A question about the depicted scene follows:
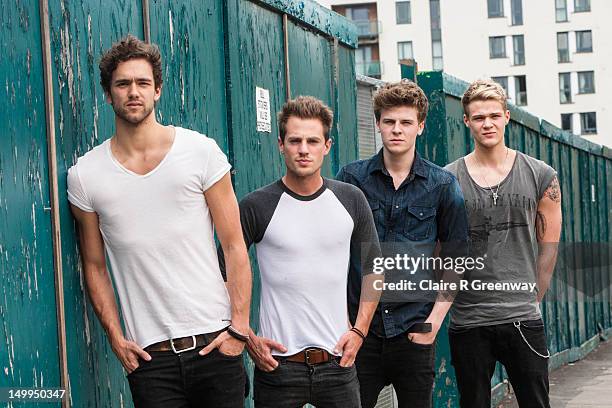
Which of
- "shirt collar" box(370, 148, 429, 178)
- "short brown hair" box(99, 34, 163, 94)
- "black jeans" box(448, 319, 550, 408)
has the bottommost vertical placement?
"black jeans" box(448, 319, 550, 408)

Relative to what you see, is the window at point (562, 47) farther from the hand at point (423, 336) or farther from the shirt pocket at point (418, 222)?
the hand at point (423, 336)

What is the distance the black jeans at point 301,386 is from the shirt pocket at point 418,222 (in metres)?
0.99

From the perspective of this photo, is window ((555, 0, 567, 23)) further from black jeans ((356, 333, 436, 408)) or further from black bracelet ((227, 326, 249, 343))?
black bracelet ((227, 326, 249, 343))

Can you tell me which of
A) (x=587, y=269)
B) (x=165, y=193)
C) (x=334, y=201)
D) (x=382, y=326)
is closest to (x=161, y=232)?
(x=165, y=193)

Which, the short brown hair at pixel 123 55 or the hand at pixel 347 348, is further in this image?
the hand at pixel 347 348

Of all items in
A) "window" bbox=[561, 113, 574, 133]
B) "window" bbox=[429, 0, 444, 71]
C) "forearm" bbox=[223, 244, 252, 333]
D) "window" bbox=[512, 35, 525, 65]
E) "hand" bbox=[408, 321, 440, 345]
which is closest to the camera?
"forearm" bbox=[223, 244, 252, 333]

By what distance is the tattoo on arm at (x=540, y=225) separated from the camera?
6234 mm

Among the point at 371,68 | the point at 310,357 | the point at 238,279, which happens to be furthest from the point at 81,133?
the point at 371,68

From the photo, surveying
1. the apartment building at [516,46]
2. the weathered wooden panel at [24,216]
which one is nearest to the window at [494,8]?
the apartment building at [516,46]

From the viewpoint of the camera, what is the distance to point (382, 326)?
17.9 ft

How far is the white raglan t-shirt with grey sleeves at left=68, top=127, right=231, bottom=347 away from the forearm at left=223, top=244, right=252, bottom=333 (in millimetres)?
98

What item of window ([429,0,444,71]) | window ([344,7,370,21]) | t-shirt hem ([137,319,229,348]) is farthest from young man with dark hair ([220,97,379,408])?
window ([344,7,370,21])

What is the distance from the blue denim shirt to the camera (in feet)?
17.9

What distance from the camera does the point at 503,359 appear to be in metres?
6.11
